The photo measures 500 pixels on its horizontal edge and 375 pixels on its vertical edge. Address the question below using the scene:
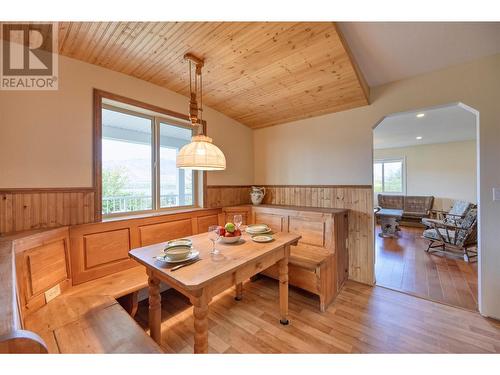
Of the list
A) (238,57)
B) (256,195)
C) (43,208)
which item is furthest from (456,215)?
(43,208)

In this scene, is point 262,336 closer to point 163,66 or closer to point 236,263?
point 236,263

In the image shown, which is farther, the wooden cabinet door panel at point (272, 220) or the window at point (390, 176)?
the window at point (390, 176)

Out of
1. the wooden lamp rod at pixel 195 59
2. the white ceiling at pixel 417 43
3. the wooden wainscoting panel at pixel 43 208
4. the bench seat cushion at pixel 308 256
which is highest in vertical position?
the white ceiling at pixel 417 43

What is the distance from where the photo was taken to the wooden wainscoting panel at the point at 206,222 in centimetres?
276

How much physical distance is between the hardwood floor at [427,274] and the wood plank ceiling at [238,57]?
2402mm

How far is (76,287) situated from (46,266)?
1.09ft

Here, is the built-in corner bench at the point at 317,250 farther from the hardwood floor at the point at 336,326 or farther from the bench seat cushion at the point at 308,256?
the hardwood floor at the point at 336,326

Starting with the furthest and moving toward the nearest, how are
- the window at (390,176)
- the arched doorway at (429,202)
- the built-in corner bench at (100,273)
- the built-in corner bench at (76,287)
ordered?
the window at (390,176) < the arched doorway at (429,202) < the built-in corner bench at (100,273) < the built-in corner bench at (76,287)

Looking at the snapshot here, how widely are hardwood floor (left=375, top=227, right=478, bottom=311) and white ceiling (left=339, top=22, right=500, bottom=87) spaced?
2.51 metres

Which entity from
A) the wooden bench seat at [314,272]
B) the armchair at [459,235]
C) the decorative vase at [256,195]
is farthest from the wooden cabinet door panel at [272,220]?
the armchair at [459,235]

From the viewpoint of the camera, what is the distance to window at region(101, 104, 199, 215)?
2.21 m

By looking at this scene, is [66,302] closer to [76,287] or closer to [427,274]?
[76,287]

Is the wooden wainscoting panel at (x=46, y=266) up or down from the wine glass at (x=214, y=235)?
down
